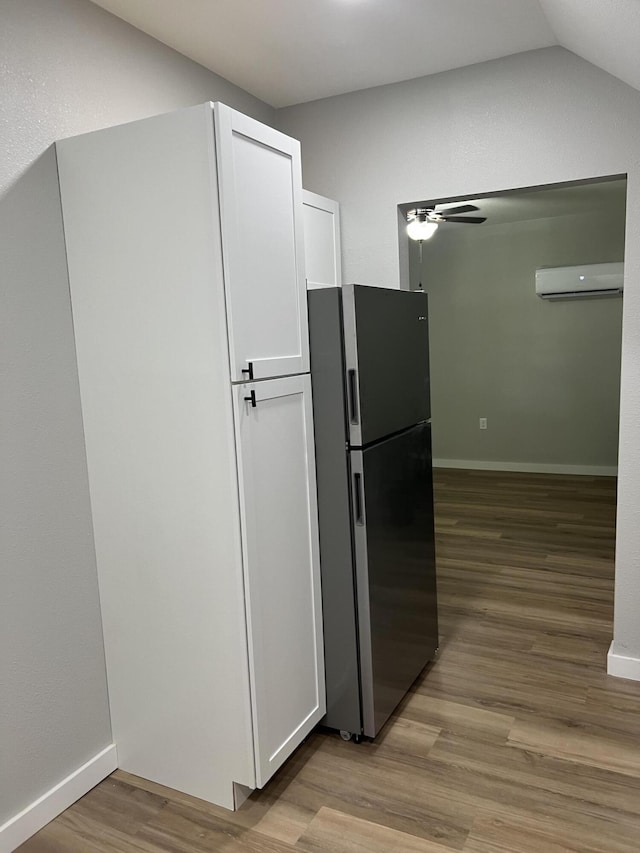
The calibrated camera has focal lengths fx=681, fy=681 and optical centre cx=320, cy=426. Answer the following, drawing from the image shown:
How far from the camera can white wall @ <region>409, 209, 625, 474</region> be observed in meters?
6.12

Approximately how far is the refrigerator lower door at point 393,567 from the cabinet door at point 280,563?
0.16 metres

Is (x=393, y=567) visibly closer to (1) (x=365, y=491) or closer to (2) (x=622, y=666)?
(1) (x=365, y=491)

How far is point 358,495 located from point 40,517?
3.26 ft

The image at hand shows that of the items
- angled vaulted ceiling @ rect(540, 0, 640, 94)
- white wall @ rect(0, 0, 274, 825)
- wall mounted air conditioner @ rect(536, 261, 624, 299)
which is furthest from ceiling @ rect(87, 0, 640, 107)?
wall mounted air conditioner @ rect(536, 261, 624, 299)

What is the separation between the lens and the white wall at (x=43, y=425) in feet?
6.25

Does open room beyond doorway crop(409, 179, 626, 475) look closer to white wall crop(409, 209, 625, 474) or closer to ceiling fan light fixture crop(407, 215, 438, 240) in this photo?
white wall crop(409, 209, 625, 474)

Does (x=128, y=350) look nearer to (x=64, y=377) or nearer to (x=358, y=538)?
(x=64, y=377)

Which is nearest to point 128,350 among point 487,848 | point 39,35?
point 39,35

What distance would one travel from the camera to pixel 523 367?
21.2 ft

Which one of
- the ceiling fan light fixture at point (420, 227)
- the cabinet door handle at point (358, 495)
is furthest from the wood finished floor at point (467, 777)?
the ceiling fan light fixture at point (420, 227)

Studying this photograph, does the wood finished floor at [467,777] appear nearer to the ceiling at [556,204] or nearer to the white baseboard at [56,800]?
the white baseboard at [56,800]

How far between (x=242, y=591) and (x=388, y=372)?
95cm

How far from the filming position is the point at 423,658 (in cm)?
281

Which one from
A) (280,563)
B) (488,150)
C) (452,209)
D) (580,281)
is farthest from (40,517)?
(580,281)
